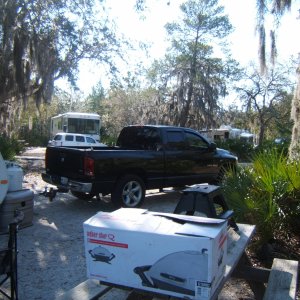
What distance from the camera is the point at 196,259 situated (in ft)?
6.41

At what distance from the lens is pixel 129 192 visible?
848cm

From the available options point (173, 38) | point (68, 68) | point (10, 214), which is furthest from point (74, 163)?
point (173, 38)

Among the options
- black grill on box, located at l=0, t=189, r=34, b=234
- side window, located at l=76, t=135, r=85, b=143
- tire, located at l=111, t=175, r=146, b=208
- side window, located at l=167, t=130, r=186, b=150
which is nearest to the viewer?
black grill on box, located at l=0, t=189, r=34, b=234

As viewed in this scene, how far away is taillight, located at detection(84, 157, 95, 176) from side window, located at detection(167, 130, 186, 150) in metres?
2.26

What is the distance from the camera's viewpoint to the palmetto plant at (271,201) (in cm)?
513

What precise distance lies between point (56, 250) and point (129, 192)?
3.01m

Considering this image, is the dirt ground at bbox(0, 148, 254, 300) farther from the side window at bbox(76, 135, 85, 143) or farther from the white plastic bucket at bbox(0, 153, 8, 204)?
the side window at bbox(76, 135, 85, 143)

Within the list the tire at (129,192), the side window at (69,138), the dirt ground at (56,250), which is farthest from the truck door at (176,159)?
the side window at (69,138)

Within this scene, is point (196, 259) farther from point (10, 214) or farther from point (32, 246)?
point (10, 214)

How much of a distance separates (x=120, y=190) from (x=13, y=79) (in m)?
12.4

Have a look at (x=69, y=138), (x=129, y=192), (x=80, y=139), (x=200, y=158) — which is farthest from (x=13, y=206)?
(x=80, y=139)

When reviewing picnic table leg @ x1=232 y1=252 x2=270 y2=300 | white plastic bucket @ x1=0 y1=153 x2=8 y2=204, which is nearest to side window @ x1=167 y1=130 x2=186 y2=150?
white plastic bucket @ x1=0 y1=153 x2=8 y2=204

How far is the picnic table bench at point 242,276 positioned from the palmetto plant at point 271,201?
1.15 metres

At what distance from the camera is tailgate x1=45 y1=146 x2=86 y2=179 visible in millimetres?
7887
